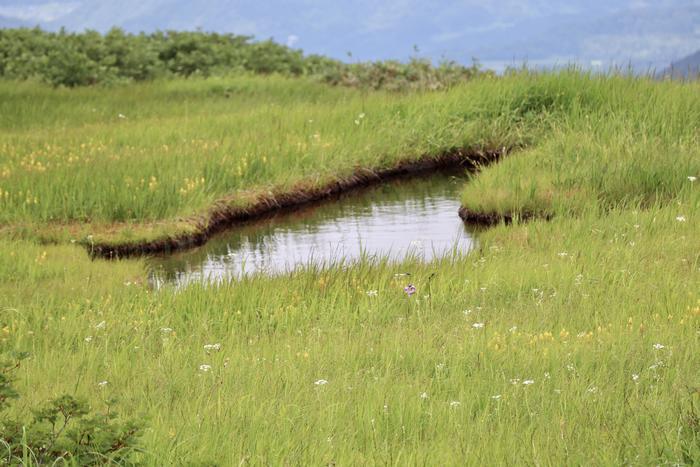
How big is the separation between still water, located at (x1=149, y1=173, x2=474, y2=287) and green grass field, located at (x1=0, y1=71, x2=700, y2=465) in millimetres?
647

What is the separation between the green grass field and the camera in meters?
6.19

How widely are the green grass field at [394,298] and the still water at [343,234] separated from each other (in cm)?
65

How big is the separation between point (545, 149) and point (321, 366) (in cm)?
1040

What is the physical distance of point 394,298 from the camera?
395 inches

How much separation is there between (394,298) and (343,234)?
5.81 meters

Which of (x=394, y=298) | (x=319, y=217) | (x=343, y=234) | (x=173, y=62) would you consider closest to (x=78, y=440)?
(x=394, y=298)

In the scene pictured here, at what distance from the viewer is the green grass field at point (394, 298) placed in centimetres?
619

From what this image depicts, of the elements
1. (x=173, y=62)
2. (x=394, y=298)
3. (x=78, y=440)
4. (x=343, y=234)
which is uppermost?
(x=173, y=62)

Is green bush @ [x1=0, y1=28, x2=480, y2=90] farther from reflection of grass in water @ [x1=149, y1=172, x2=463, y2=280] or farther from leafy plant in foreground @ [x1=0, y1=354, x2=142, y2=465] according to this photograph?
leafy plant in foreground @ [x1=0, y1=354, x2=142, y2=465]

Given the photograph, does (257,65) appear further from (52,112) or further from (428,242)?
(428,242)

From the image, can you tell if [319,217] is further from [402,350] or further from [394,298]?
[402,350]

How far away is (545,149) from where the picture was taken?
56.4 ft

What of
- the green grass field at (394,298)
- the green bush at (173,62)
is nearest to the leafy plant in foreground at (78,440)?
the green grass field at (394,298)

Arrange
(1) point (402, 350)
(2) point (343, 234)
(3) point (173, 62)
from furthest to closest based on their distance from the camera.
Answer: (3) point (173, 62), (2) point (343, 234), (1) point (402, 350)
